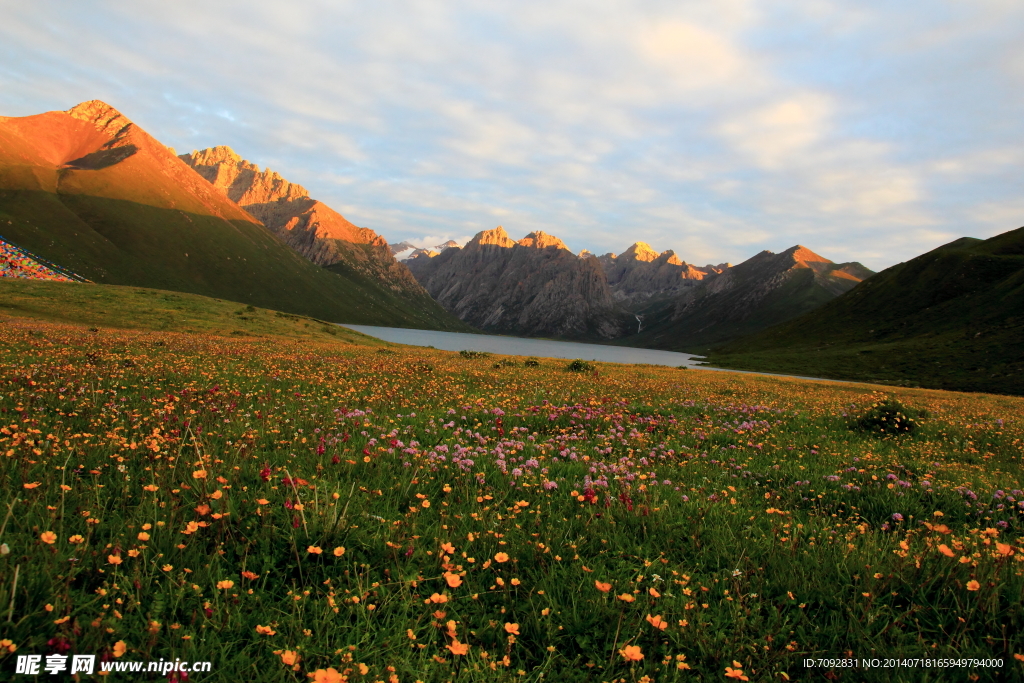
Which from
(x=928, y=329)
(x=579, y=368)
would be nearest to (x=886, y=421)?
(x=579, y=368)

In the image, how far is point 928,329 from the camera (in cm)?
13425

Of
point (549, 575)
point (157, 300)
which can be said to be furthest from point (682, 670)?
point (157, 300)

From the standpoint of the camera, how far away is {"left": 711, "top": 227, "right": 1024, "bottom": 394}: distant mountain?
95.0 m

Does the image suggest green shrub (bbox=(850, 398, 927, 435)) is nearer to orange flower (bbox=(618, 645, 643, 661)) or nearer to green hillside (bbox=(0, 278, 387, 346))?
orange flower (bbox=(618, 645, 643, 661))

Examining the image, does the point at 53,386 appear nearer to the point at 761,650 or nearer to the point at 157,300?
the point at 761,650

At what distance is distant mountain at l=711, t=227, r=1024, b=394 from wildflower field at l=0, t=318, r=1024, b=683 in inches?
4384

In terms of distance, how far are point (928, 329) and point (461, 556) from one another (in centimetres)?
18068

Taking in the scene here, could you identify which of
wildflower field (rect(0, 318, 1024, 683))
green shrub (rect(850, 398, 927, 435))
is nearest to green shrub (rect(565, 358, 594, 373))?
green shrub (rect(850, 398, 927, 435))

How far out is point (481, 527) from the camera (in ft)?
16.0

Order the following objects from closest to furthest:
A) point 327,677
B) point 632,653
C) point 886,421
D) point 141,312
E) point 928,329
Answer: point 327,677, point 632,653, point 886,421, point 141,312, point 928,329

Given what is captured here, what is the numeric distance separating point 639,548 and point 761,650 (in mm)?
1392

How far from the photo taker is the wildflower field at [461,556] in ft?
10.0

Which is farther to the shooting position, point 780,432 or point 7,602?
point 780,432

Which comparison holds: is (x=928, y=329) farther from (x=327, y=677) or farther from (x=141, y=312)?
(x=141, y=312)
